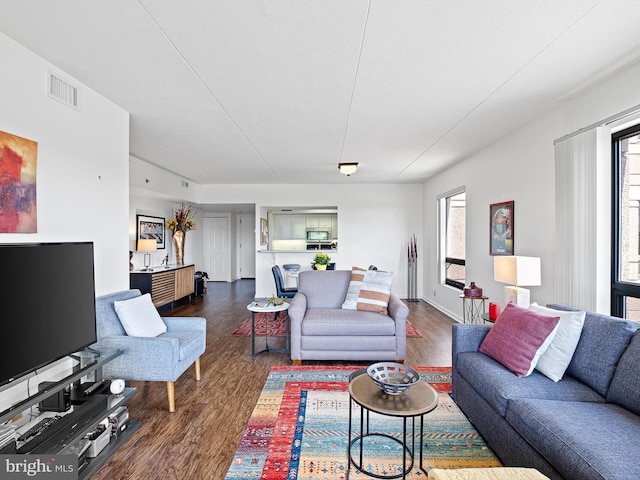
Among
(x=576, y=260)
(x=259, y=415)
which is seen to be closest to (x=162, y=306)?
(x=259, y=415)

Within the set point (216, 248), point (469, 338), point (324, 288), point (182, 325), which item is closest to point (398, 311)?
point (469, 338)

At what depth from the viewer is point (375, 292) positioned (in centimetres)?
368

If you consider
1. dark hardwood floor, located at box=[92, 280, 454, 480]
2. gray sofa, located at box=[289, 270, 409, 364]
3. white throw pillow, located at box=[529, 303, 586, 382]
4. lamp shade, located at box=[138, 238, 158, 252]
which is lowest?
dark hardwood floor, located at box=[92, 280, 454, 480]

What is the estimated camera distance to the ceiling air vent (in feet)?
7.24

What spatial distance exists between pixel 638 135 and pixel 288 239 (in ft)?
24.8

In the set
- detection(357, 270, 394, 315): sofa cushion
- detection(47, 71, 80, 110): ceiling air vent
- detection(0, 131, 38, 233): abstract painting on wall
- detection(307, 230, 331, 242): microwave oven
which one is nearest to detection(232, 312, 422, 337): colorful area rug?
detection(357, 270, 394, 315): sofa cushion

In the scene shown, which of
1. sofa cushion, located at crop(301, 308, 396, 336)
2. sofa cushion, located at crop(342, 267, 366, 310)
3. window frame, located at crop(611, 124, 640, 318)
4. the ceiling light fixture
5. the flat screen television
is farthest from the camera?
the ceiling light fixture

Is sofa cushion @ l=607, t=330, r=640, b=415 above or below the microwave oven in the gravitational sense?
below

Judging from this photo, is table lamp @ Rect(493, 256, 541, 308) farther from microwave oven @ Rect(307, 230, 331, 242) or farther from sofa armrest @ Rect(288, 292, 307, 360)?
microwave oven @ Rect(307, 230, 331, 242)

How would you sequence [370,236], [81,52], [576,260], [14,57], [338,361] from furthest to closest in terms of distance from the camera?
[370,236] < [338,361] < [576,260] < [81,52] < [14,57]

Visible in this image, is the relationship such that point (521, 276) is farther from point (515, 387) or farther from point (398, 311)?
point (515, 387)

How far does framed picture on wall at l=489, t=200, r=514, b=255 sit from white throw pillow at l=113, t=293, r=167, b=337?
3827 mm

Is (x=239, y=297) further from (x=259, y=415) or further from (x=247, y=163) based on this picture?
(x=259, y=415)

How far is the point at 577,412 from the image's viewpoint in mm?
1553
